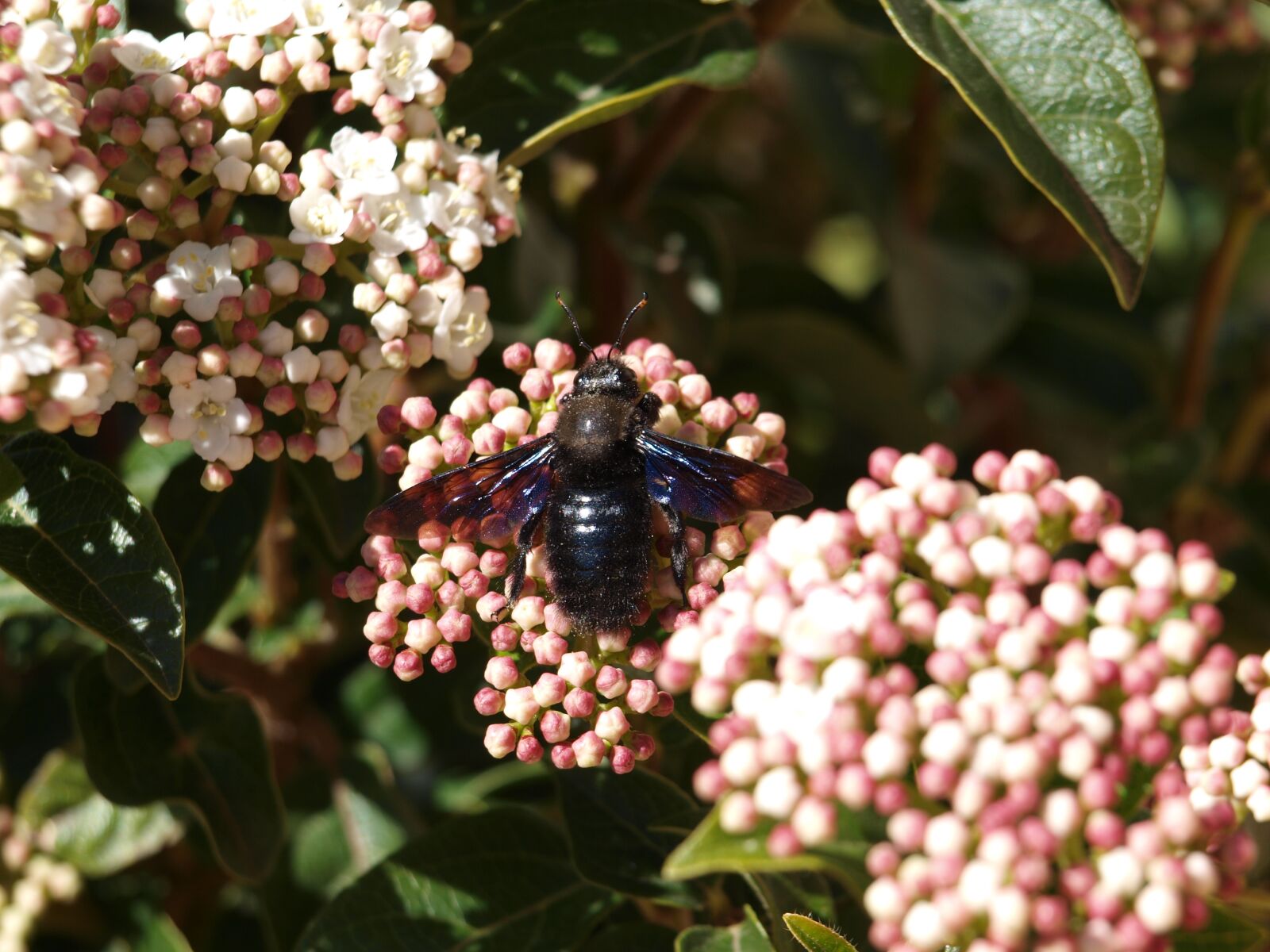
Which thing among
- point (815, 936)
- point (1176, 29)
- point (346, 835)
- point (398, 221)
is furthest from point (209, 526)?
point (1176, 29)

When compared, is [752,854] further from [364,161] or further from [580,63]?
[580,63]

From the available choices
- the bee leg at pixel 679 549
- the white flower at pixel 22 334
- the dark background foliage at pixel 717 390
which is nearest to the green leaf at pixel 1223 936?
the dark background foliage at pixel 717 390

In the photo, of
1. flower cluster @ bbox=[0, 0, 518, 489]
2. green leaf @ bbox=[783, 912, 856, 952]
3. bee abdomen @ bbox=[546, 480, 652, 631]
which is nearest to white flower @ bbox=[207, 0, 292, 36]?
flower cluster @ bbox=[0, 0, 518, 489]

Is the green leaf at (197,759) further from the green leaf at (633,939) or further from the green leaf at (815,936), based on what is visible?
the green leaf at (815,936)

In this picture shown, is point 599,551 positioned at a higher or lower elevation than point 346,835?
higher

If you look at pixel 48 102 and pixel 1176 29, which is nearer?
pixel 48 102

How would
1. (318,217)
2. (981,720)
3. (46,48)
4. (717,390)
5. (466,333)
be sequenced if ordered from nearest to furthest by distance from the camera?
(981,720) < (46,48) < (318,217) < (466,333) < (717,390)

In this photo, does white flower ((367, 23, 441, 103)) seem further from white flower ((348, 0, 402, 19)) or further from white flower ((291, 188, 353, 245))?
white flower ((291, 188, 353, 245))

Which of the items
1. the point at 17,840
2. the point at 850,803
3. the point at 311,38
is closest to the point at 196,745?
the point at 17,840

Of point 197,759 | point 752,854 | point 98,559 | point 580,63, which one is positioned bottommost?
point 197,759
